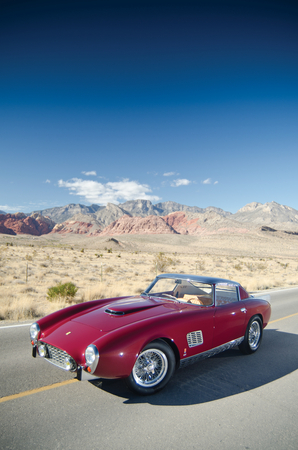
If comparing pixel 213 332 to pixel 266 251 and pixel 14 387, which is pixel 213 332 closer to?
pixel 14 387

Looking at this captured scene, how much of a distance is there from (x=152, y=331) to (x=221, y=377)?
1.58m

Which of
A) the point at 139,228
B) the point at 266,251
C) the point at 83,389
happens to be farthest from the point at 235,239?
the point at 83,389

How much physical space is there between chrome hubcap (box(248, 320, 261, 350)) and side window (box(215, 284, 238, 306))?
663mm

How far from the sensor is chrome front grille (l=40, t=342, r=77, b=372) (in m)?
3.20

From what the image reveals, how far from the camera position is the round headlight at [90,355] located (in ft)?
9.94

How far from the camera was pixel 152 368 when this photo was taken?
348cm

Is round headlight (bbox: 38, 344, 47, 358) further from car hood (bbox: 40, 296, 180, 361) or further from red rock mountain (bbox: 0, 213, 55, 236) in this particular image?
red rock mountain (bbox: 0, 213, 55, 236)

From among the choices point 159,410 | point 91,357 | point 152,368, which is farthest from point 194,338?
point 91,357

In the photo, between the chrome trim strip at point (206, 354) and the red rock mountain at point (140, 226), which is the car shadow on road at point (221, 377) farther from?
the red rock mountain at point (140, 226)

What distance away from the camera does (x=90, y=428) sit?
2824mm

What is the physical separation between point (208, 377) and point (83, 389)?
5.93 feet

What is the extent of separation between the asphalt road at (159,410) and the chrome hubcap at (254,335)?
496 millimetres

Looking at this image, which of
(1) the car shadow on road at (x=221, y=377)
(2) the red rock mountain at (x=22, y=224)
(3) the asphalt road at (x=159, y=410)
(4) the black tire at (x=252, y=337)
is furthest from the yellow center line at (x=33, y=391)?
(2) the red rock mountain at (x=22, y=224)

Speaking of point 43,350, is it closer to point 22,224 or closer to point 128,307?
point 128,307
